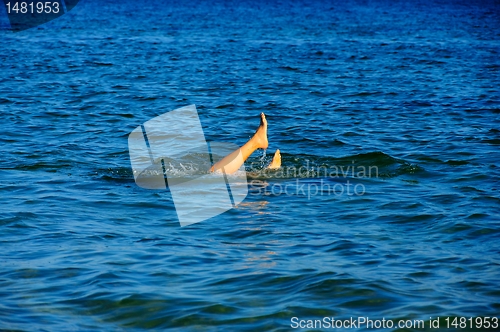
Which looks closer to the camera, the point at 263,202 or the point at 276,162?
the point at 263,202

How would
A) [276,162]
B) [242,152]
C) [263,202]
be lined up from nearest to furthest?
[263,202] < [242,152] < [276,162]

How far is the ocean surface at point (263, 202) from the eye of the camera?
22.7 feet

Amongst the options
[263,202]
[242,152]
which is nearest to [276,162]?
[242,152]

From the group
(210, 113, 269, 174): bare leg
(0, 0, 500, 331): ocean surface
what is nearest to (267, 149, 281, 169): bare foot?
(0, 0, 500, 331): ocean surface

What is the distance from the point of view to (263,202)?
10.1m

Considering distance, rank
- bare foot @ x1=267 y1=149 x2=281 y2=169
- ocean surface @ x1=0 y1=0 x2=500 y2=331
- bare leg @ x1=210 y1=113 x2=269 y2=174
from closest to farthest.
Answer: ocean surface @ x1=0 y1=0 x2=500 y2=331, bare leg @ x1=210 y1=113 x2=269 y2=174, bare foot @ x1=267 y1=149 x2=281 y2=169

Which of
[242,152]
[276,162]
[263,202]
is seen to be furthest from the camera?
[276,162]

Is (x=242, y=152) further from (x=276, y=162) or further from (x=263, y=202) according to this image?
(x=263, y=202)

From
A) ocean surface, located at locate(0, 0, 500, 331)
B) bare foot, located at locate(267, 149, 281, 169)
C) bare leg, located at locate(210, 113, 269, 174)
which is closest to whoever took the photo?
ocean surface, located at locate(0, 0, 500, 331)

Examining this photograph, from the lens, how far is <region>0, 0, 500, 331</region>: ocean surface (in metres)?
6.92

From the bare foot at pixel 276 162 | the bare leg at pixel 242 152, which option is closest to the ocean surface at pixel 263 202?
the bare foot at pixel 276 162

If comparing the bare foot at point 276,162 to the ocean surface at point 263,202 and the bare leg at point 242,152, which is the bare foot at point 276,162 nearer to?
the ocean surface at point 263,202

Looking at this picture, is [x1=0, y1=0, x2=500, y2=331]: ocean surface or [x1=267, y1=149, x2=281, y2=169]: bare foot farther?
[x1=267, y1=149, x2=281, y2=169]: bare foot

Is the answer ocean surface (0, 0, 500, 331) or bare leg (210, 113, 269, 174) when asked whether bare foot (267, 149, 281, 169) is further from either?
bare leg (210, 113, 269, 174)
